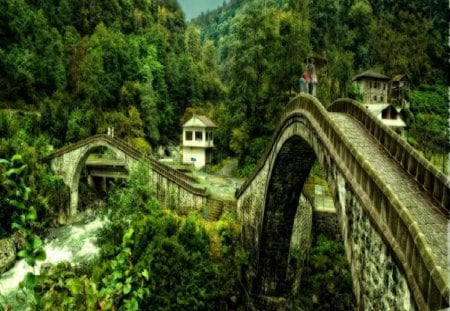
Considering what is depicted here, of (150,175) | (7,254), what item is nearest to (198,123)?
(150,175)

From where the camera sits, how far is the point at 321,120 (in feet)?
28.7

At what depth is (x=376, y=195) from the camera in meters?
5.37

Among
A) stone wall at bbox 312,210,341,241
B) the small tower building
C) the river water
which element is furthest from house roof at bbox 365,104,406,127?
the river water

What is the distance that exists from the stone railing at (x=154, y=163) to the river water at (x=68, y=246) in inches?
193

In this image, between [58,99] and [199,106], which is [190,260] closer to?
[58,99]

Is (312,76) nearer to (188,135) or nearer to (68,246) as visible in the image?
(68,246)

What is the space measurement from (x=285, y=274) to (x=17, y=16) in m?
43.8

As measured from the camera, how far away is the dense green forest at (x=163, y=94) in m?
13.8

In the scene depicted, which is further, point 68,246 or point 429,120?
point 429,120

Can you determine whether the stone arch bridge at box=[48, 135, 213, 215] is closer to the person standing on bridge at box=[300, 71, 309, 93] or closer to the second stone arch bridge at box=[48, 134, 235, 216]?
the second stone arch bridge at box=[48, 134, 235, 216]

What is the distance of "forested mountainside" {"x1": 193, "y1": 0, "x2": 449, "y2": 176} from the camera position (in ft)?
90.7

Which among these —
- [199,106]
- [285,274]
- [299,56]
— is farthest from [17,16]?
[285,274]

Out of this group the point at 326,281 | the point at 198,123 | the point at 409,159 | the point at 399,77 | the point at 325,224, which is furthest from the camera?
the point at 399,77

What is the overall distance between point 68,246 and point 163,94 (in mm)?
30945
